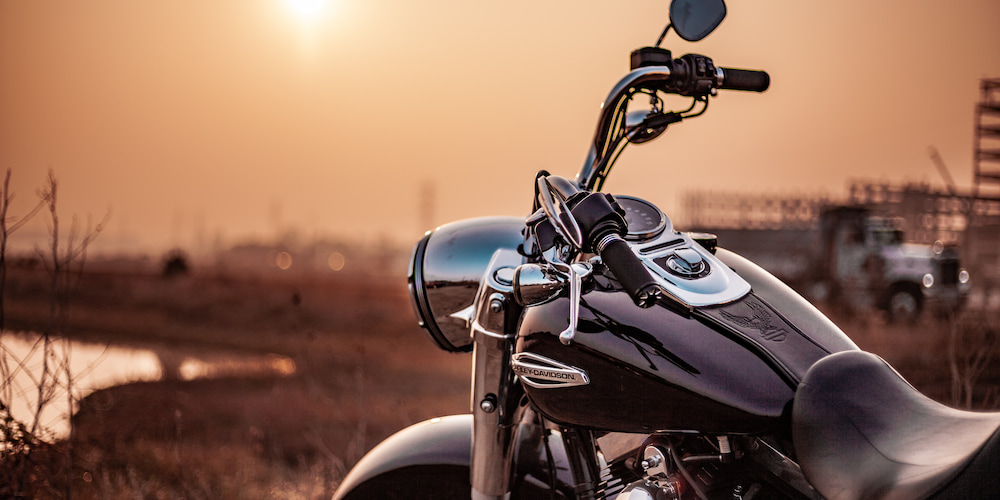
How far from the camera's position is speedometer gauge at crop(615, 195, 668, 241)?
4.65 feet

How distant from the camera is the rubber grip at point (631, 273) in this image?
1138mm

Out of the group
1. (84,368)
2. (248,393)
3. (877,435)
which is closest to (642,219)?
(877,435)

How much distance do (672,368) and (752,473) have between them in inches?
9.0

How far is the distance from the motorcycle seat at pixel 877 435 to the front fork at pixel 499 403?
20.6 inches

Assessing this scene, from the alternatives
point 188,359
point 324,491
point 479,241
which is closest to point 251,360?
point 188,359

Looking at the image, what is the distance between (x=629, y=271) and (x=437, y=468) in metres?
0.85

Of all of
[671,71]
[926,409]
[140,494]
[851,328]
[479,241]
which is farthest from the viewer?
[851,328]

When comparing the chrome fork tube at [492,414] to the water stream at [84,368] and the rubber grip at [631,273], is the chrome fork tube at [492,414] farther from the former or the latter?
the water stream at [84,368]

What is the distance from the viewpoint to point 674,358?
125 cm

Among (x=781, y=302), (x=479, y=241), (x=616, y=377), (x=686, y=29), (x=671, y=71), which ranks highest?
(x=686, y=29)

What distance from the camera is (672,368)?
1.24 meters

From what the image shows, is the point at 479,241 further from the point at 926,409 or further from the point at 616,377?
the point at 926,409

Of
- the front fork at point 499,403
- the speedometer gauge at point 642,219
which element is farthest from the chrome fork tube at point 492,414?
the speedometer gauge at point 642,219

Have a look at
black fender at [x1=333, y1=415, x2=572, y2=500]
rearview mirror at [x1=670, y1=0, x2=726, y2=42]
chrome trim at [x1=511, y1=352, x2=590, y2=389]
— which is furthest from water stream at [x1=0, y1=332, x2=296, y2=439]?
rearview mirror at [x1=670, y1=0, x2=726, y2=42]
